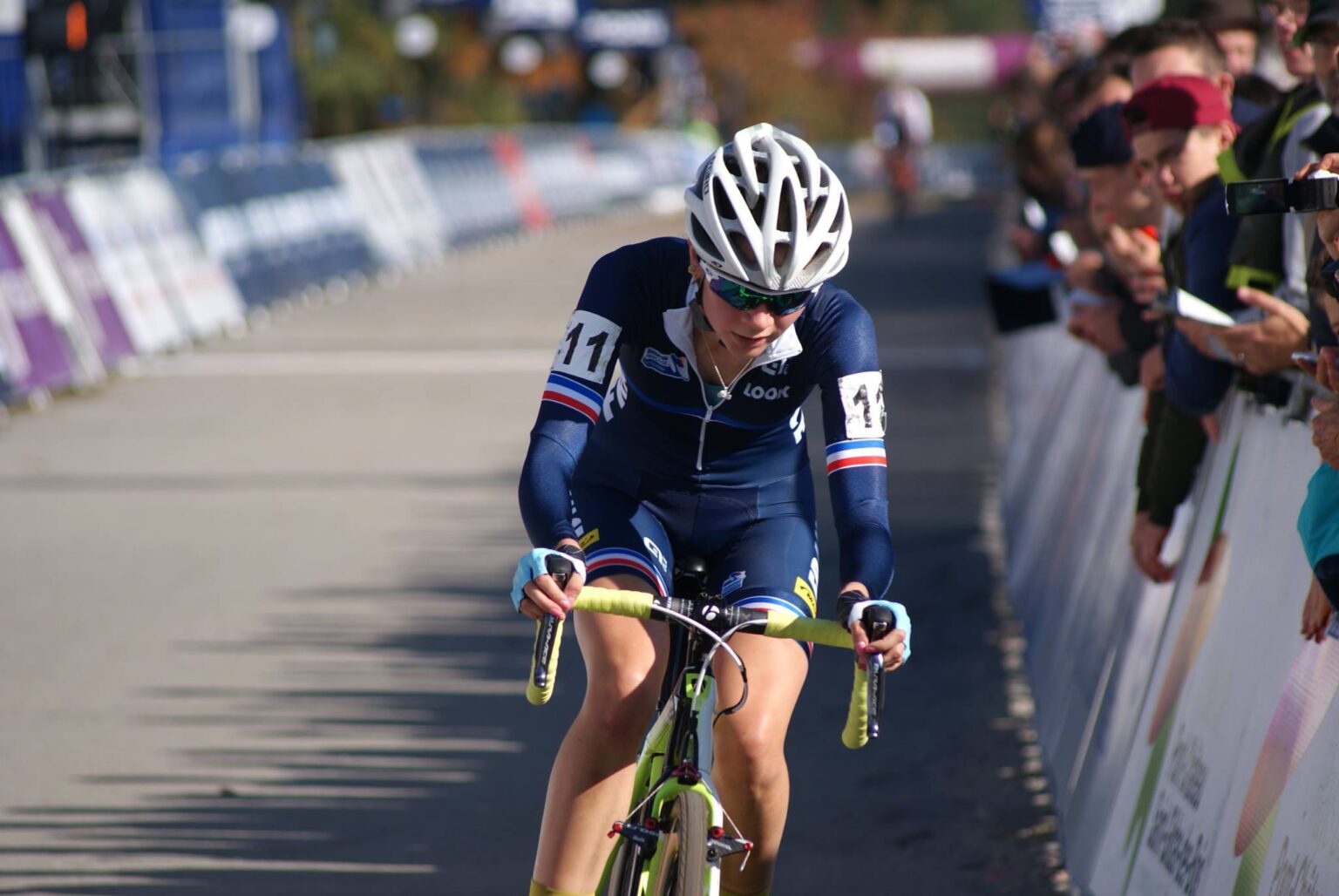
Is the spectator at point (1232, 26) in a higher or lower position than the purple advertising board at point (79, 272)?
higher

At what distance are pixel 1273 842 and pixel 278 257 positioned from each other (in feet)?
63.2

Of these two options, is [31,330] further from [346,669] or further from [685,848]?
[685,848]

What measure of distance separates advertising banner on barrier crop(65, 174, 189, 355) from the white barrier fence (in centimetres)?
1111

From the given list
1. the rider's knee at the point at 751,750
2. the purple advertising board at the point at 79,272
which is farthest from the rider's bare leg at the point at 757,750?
the purple advertising board at the point at 79,272

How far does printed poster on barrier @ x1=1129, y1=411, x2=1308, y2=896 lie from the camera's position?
13.9ft

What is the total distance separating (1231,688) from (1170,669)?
61 cm

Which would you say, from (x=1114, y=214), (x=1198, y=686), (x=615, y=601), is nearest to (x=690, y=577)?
(x=615, y=601)

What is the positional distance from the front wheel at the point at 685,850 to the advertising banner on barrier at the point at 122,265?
1346 cm

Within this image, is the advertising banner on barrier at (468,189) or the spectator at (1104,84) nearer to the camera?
the spectator at (1104,84)

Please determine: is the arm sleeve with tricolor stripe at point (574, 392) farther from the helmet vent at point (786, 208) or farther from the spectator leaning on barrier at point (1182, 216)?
the spectator leaning on barrier at point (1182, 216)

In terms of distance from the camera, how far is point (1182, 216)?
574 cm

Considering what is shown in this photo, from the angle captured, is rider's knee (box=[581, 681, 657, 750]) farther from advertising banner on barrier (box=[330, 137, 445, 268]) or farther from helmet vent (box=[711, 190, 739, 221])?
advertising banner on barrier (box=[330, 137, 445, 268])

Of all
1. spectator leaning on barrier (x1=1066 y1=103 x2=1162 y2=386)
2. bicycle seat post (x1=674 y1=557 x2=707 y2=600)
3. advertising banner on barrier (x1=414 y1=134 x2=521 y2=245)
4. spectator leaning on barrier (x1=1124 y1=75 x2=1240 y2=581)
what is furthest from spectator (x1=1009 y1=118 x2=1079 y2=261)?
advertising banner on barrier (x1=414 y1=134 x2=521 y2=245)

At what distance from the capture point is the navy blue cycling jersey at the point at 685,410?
14.2 ft
